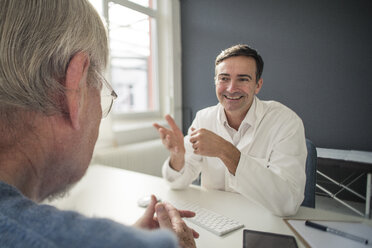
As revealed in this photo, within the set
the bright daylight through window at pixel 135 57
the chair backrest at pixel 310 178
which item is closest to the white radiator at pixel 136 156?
the bright daylight through window at pixel 135 57

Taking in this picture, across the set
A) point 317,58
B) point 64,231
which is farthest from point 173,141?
point 317,58

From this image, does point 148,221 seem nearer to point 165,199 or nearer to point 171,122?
point 165,199

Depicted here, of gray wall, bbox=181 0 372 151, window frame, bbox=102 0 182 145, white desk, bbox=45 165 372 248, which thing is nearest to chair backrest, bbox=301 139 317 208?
white desk, bbox=45 165 372 248

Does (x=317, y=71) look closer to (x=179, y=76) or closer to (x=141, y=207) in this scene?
(x=179, y=76)

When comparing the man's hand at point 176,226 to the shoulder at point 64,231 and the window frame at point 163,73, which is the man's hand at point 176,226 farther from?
Answer: the window frame at point 163,73

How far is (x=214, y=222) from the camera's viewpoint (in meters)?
0.82

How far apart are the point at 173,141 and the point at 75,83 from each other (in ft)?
2.89

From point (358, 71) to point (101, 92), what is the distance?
1.86 meters

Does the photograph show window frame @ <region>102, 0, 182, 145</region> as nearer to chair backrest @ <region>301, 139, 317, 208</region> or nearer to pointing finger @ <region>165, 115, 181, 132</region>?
pointing finger @ <region>165, 115, 181, 132</region>

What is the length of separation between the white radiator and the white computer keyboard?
121 cm

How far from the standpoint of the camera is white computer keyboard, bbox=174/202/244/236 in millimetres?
776

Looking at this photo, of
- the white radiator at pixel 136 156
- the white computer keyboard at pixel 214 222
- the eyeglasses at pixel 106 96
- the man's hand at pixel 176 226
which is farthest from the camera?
the white radiator at pixel 136 156

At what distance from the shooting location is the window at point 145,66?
241cm

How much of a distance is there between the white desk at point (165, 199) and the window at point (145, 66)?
1.10 m
